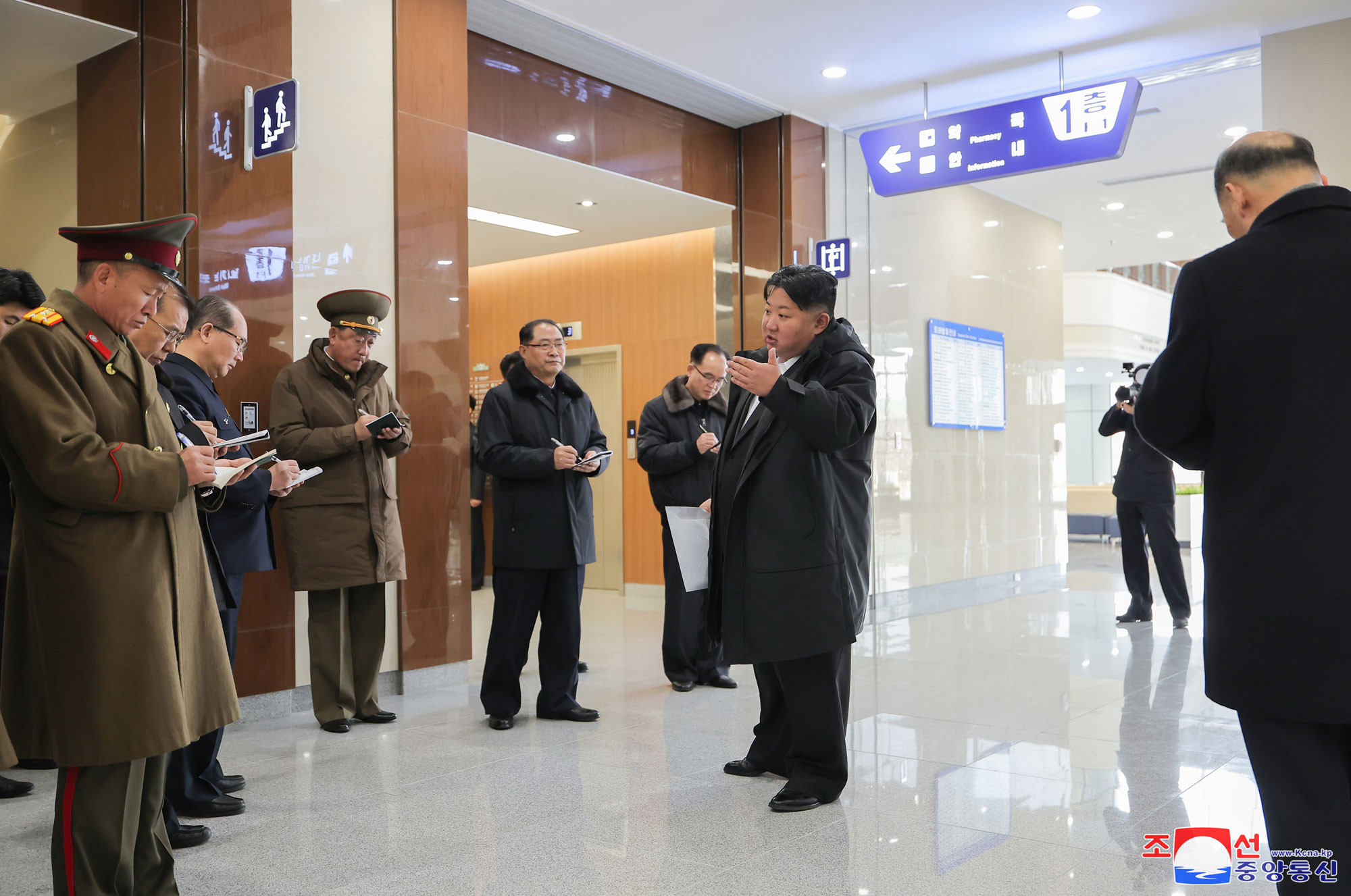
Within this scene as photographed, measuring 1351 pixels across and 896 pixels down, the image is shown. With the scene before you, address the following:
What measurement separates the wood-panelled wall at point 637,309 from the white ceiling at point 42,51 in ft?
15.9

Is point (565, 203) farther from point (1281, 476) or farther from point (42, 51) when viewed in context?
point (1281, 476)

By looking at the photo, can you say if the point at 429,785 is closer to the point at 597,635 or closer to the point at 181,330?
the point at 181,330

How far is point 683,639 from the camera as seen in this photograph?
5117mm

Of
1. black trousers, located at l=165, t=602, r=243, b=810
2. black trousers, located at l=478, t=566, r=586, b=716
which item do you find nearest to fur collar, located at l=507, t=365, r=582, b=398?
black trousers, located at l=478, t=566, r=586, b=716

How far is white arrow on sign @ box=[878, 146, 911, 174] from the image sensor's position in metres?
6.61

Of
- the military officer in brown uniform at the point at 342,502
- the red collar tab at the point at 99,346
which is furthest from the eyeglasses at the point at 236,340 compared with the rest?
the red collar tab at the point at 99,346

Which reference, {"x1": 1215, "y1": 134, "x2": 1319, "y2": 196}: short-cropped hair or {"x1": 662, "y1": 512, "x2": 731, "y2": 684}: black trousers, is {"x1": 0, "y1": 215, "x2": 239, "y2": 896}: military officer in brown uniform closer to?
{"x1": 1215, "y1": 134, "x2": 1319, "y2": 196}: short-cropped hair

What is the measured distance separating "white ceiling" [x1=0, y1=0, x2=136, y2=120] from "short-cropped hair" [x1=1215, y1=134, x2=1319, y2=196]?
449 cm

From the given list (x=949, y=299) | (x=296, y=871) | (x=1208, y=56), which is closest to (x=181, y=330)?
(x=296, y=871)

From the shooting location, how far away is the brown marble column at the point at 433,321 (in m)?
5.16

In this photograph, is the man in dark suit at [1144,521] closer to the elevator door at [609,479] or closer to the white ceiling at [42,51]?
the elevator door at [609,479]

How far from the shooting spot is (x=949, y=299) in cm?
898

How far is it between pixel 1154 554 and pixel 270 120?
6.18 metres

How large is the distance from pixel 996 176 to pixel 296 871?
17.6ft
